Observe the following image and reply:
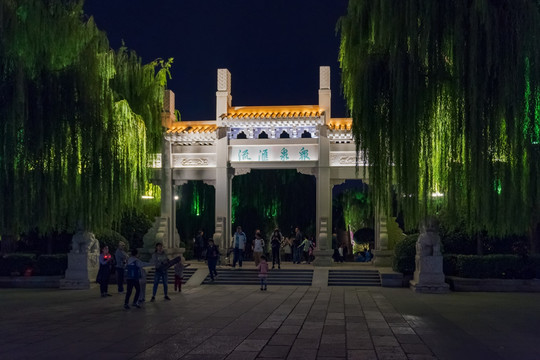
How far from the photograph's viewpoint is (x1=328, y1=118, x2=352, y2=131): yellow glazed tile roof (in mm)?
22317

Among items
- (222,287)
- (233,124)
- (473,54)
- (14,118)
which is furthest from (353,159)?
(14,118)

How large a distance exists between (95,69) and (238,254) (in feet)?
26.6

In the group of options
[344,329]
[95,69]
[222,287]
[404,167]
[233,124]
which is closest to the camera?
[344,329]

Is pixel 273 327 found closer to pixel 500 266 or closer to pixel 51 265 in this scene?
pixel 500 266

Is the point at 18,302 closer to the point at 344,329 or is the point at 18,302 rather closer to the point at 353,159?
the point at 344,329

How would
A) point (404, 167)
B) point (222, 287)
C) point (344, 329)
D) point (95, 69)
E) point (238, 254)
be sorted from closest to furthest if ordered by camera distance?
point (344, 329) → point (404, 167) → point (95, 69) → point (222, 287) → point (238, 254)

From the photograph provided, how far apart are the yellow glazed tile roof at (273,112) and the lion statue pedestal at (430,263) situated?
666 cm

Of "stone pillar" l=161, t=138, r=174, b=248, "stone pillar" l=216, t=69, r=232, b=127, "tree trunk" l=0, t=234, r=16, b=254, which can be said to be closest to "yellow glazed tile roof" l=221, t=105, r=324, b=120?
"stone pillar" l=216, t=69, r=232, b=127

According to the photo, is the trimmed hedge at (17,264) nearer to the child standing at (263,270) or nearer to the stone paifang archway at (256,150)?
the stone paifang archway at (256,150)

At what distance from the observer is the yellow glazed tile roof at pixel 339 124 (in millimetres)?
22317

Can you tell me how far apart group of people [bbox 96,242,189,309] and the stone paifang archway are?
6165 mm

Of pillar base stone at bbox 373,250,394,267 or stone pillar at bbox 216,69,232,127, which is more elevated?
stone pillar at bbox 216,69,232,127

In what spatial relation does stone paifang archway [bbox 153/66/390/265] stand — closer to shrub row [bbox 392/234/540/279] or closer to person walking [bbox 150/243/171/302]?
shrub row [bbox 392/234/540/279]

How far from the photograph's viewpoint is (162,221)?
2275cm
